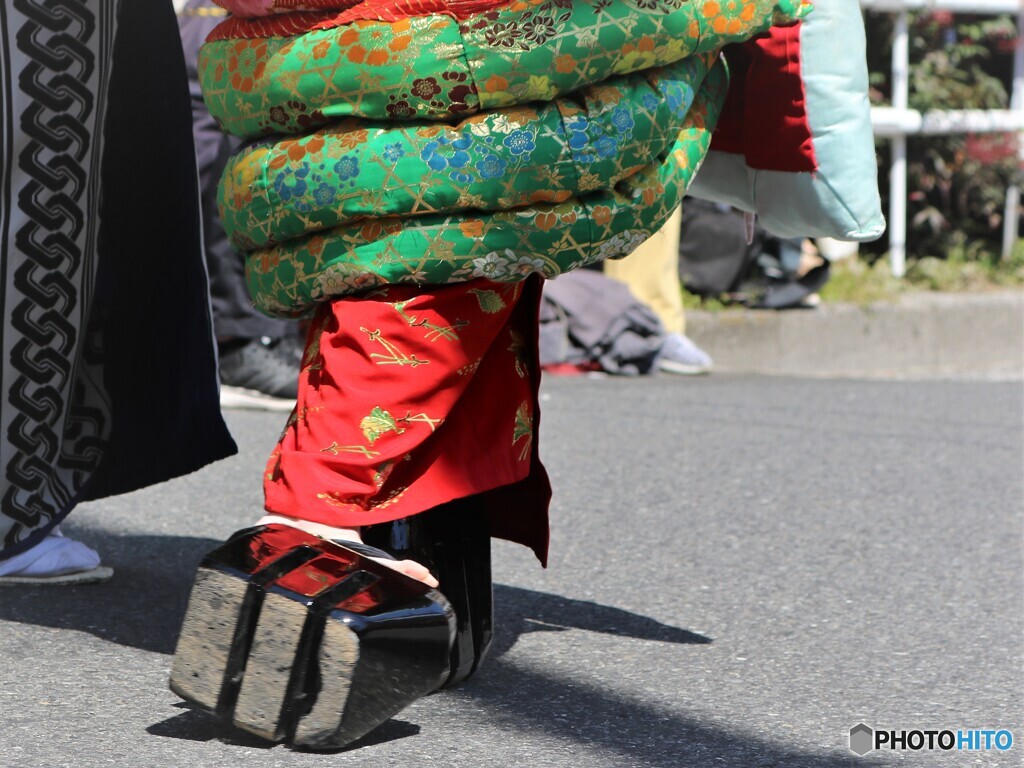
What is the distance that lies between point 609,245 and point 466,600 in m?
0.50

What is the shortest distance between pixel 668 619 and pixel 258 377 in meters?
2.11

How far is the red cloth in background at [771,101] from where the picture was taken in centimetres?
180

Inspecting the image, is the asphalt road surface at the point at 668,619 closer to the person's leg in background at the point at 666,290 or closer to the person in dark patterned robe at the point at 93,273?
the person in dark patterned robe at the point at 93,273

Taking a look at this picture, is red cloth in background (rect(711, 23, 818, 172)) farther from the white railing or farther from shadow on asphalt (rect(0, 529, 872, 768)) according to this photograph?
the white railing

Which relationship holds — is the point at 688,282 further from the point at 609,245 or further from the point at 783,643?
the point at 609,245

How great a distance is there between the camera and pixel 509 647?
6.81 ft

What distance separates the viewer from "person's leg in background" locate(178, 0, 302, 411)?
13.2 feet

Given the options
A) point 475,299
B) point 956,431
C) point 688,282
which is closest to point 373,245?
point 475,299

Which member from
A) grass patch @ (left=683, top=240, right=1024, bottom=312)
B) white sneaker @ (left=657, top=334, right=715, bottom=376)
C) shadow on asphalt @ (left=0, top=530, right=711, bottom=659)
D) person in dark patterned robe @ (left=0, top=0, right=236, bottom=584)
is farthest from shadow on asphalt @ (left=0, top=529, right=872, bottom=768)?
grass patch @ (left=683, top=240, right=1024, bottom=312)

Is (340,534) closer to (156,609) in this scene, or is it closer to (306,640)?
(306,640)

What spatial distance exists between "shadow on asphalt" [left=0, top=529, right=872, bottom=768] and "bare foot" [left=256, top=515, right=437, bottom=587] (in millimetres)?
200

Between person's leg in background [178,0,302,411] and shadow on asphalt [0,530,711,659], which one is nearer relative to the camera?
shadow on asphalt [0,530,711,659]

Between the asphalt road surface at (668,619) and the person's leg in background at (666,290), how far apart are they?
1264 millimetres

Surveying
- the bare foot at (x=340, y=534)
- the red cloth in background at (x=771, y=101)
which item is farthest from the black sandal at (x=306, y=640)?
the red cloth in background at (x=771, y=101)
